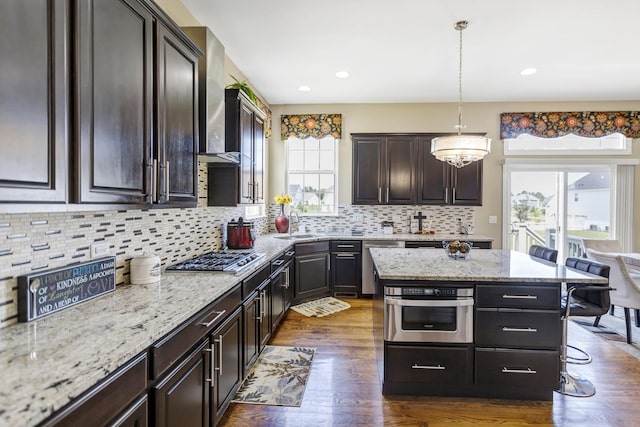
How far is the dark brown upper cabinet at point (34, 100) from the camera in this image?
904 millimetres

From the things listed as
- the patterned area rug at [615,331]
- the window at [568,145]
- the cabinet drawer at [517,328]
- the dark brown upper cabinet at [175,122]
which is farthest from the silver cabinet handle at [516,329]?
the window at [568,145]

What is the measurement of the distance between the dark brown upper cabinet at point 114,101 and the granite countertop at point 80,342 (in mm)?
484

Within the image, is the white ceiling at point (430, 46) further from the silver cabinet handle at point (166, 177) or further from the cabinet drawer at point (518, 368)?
the cabinet drawer at point (518, 368)

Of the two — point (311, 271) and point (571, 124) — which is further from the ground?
point (571, 124)

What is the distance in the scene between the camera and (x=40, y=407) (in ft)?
2.53

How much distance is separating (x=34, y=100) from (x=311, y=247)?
3.47 m

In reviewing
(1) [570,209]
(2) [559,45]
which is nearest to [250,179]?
(2) [559,45]

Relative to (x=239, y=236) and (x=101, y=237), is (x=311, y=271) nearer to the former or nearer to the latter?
(x=239, y=236)

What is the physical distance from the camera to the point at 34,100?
0.98m

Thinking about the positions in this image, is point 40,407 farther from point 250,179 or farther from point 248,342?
point 250,179

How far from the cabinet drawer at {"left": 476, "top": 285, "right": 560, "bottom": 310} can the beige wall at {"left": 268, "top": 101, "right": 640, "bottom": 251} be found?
3.11 meters

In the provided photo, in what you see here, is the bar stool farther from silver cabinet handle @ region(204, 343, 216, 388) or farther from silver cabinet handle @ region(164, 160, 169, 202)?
silver cabinet handle @ region(164, 160, 169, 202)

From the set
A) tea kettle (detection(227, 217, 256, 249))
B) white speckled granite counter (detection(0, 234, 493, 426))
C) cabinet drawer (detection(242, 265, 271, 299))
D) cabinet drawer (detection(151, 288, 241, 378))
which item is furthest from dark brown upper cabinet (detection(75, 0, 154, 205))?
tea kettle (detection(227, 217, 256, 249))

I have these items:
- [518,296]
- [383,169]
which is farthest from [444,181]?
[518,296]
